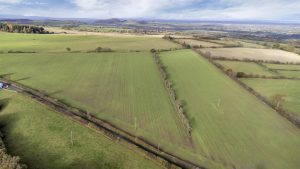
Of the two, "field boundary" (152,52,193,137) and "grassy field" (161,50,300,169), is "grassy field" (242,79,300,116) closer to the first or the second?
"grassy field" (161,50,300,169)

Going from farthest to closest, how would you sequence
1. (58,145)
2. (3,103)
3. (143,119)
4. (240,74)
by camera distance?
(240,74)
(3,103)
(143,119)
(58,145)

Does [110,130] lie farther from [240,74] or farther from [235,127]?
[240,74]

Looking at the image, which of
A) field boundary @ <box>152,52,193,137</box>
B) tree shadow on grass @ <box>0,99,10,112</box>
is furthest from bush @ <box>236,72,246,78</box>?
tree shadow on grass @ <box>0,99,10,112</box>

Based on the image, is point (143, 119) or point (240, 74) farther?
point (240, 74)

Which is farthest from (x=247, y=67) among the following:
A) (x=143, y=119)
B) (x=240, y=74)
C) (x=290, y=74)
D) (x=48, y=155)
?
(x=48, y=155)

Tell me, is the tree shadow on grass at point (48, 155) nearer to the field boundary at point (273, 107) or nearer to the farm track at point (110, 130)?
the farm track at point (110, 130)

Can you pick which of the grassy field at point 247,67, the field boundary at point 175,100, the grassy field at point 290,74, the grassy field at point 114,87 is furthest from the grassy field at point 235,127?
the grassy field at point 290,74

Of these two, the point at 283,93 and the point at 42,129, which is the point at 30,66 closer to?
the point at 42,129
